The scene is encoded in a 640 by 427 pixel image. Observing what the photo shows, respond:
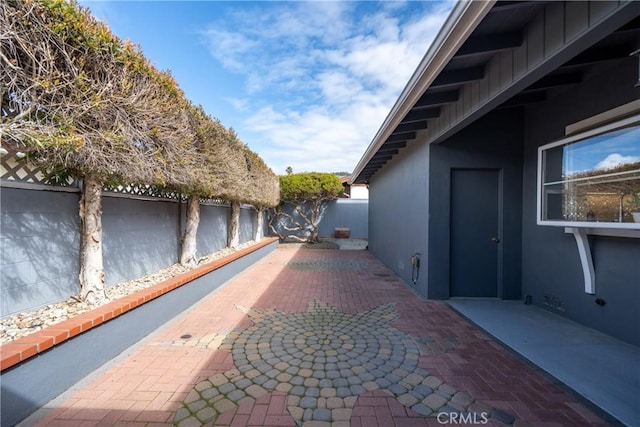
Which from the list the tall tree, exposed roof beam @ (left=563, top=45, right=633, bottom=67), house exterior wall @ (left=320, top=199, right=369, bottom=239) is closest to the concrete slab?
exposed roof beam @ (left=563, top=45, right=633, bottom=67)

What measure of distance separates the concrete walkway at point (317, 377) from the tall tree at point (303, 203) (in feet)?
29.1

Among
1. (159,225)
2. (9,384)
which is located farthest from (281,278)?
(9,384)

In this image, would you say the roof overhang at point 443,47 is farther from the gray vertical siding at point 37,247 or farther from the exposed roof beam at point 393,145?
the gray vertical siding at point 37,247

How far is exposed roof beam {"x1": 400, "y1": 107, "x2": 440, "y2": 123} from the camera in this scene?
14.0 ft

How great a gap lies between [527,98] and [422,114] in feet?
4.87

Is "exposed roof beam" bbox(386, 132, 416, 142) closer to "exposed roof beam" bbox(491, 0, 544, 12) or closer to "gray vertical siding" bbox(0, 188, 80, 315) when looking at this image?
"exposed roof beam" bbox(491, 0, 544, 12)

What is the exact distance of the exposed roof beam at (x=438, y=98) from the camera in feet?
12.3

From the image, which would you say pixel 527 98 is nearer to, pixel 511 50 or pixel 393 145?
pixel 511 50

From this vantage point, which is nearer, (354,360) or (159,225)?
(354,360)

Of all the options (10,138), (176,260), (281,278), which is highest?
(10,138)

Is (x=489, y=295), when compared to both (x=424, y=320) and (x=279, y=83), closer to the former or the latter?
(x=424, y=320)

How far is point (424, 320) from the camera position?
381 centimetres

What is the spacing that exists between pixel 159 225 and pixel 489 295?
572 centimetres

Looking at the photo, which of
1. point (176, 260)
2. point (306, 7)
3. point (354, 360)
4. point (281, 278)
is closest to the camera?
point (354, 360)
